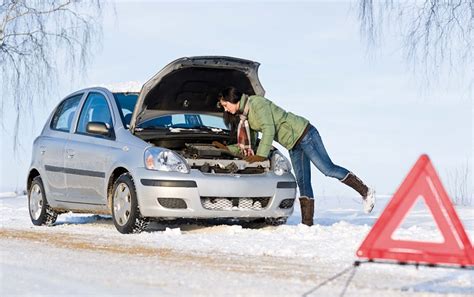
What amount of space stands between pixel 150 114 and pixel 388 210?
5.81m

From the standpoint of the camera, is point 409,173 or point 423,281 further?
point 423,281

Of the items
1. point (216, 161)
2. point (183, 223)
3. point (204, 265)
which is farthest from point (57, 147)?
point (204, 265)

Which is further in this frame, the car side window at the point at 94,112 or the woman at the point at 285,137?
the car side window at the point at 94,112

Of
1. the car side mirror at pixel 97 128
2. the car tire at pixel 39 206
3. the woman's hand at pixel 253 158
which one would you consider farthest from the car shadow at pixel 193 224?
the car tire at pixel 39 206

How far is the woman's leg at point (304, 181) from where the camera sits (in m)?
10.7

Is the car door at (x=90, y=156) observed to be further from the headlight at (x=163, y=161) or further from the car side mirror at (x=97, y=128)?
the headlight at (x=163, y=161)

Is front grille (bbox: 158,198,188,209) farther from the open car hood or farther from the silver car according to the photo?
the open car hood

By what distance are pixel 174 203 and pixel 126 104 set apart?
1.74 metres

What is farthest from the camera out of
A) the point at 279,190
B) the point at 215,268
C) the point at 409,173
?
the point at 279,190

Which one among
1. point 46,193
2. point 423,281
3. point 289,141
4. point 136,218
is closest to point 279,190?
point 289,141

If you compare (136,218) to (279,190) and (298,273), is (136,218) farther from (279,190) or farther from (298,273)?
(298,273)

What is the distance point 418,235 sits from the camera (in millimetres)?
8945

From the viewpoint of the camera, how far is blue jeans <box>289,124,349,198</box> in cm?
1053

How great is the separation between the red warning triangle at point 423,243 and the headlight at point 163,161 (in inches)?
187
